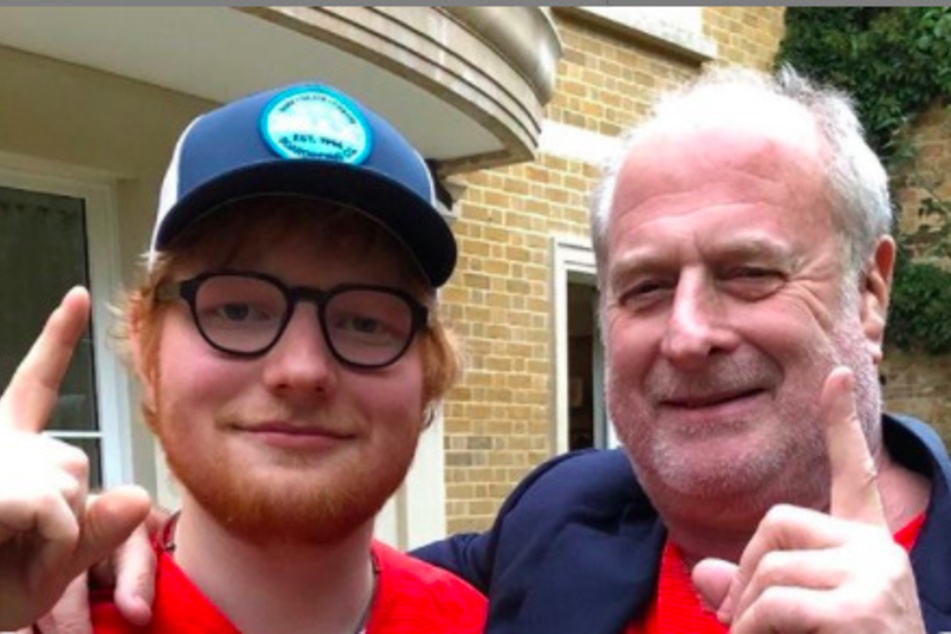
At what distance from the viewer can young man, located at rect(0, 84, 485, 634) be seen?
2002 mm

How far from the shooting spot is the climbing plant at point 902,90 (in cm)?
1013

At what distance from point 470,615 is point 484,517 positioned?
487cm

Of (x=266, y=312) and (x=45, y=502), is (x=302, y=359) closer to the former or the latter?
(x=266, y=312)

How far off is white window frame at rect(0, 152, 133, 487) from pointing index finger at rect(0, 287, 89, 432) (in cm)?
346

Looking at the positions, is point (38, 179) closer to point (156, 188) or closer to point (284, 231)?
point (156, 188)

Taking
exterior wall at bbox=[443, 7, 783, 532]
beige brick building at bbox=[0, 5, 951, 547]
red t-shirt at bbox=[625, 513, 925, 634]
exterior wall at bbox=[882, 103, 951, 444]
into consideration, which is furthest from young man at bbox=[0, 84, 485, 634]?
exterior wall at bbox=[882, 103, 951, 444]

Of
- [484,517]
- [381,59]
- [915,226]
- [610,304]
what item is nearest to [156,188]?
[381,59]

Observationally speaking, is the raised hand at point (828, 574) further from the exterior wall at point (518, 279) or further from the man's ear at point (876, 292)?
the exterior wall at point (518, 279)

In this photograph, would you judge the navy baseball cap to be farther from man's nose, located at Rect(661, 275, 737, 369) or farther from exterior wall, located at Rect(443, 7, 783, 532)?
exterior wall, located at Rect(443, 7, 783, 532)

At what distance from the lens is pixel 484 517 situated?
23.5 feet

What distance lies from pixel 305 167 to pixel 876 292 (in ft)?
3.27

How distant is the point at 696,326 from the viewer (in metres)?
2.19

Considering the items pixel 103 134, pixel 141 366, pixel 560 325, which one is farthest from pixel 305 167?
pixel 560 325

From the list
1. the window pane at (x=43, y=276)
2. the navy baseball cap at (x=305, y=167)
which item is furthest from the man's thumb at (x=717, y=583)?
the window pane at (x=43, y=276)
